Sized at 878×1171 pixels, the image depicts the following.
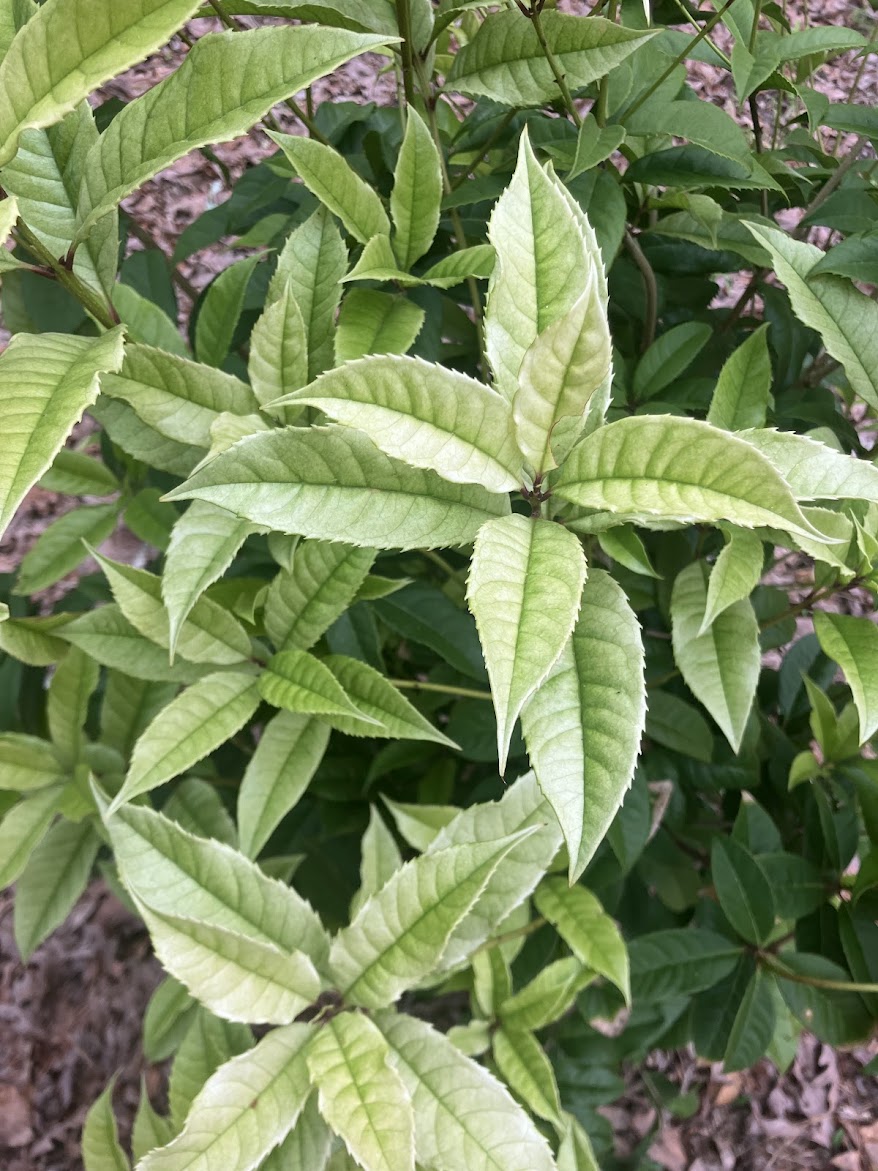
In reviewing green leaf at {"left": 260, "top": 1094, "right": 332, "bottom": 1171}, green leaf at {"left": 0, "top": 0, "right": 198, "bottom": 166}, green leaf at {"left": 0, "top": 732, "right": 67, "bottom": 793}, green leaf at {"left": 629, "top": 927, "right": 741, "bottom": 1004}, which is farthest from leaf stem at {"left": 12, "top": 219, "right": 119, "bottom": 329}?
green leaf at {"left": 629, "top": 927, "right": 741, "bottom": 1004}

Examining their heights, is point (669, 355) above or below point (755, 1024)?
above

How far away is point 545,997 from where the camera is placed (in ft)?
3.75

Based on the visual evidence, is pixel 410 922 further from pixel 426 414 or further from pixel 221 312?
pixel 221 312

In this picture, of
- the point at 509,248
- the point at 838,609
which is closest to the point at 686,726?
the point at 509,248

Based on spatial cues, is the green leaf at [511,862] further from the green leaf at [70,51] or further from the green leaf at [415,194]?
the green leaf at [70,51]

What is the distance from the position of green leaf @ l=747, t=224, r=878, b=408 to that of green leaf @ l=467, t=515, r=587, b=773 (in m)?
0.53

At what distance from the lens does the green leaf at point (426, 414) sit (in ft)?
1.99

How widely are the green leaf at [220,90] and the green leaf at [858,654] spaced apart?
71cm

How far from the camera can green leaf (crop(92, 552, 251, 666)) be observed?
3.09ft

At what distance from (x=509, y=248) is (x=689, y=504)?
0.26 m

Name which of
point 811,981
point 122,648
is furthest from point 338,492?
point 811,981

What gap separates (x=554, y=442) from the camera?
2.18 ft

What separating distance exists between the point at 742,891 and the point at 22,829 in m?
1.04

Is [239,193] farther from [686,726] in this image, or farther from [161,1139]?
[161,1139]
